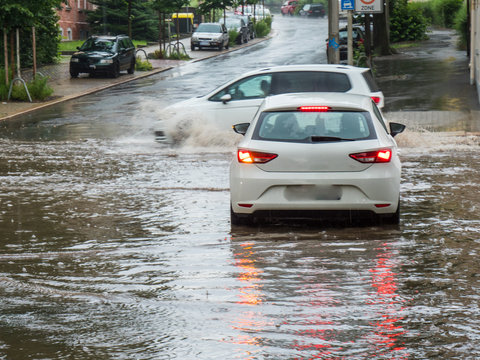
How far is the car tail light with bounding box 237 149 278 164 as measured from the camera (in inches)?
356

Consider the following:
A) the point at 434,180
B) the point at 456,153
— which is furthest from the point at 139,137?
the point at 434,180

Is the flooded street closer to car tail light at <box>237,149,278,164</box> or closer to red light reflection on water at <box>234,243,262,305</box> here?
red light reflection on water at <box>234,243,262,305</box>

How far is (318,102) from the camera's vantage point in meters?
9.54

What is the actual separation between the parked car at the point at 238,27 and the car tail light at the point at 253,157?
53.1m

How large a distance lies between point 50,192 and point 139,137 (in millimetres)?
6839

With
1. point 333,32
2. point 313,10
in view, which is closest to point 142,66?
point 333,32

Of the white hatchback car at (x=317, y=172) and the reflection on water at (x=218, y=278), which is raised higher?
the white hatchback car at (x=317, y=172)

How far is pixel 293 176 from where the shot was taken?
353 inches

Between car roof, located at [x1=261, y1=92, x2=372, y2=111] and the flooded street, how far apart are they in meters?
1.27

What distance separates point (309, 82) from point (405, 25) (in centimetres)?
3678

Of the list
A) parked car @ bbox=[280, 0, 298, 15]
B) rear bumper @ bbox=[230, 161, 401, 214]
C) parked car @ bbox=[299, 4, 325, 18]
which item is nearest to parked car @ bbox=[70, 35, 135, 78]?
rear bumper @ bbox=[230, 161, 401, 214]

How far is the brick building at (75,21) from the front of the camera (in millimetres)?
57406

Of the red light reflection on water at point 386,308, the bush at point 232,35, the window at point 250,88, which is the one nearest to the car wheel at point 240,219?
the red light reflection on water at point 386,308

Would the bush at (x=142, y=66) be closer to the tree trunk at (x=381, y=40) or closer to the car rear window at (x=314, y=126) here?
the tree trunk at (x=381, y=40)
